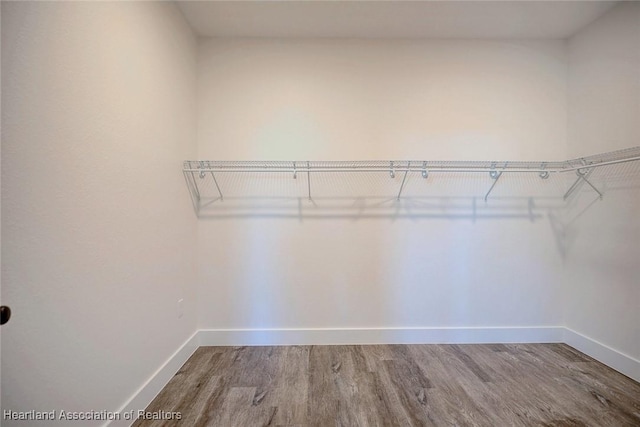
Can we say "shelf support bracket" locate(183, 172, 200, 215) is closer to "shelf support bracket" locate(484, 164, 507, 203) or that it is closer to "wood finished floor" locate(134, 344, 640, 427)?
"wood finished floor" locate(134, 344, 640, 427)

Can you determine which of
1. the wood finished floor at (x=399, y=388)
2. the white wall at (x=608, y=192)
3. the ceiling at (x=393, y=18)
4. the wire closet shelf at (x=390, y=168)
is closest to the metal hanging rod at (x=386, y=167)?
the wire closet shelf at (x=390, y=168)

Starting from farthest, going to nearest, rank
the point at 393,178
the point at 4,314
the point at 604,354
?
1. the point at 393,178
2. the point at 604,354
3. the point at 4,314

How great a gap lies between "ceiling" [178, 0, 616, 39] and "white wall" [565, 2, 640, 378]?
229 millimetres

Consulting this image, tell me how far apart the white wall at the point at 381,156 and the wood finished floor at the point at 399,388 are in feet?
0.80

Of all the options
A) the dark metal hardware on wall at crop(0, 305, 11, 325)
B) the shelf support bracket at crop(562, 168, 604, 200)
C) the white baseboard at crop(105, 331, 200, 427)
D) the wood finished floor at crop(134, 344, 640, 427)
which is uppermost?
the shelf support bracket at crop(562, 168, 604, 200)

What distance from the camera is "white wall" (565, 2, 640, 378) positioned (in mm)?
1741

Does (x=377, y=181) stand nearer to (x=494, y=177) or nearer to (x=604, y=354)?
(x=494, y=177)

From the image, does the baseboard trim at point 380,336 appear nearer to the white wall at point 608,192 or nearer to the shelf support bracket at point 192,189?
the white wall at point 608,192

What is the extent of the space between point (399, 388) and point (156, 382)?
4.70 feet

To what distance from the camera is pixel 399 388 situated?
1.62 m

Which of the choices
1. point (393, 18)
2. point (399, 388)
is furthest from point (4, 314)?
point (393, 18)

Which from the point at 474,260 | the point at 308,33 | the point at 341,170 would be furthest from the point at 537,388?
the point at 308,33

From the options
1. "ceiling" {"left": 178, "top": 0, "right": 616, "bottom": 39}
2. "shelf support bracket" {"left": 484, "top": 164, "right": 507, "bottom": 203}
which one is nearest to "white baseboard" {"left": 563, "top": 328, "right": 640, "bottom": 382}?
"shelf support bracket" {"left": 484, "top": 164, "right": 507, "bottom": 203}

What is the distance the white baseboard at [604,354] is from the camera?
1.70 m
